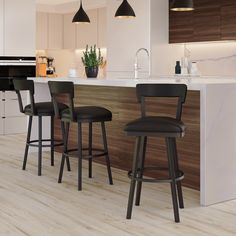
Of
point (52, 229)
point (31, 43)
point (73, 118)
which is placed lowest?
point (52, 229)

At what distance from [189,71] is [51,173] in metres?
3.02

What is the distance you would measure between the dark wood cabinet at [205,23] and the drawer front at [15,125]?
283 cm

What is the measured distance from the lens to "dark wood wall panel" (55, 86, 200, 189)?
425 centimetres

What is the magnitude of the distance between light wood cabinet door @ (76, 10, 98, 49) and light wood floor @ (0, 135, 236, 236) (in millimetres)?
5240

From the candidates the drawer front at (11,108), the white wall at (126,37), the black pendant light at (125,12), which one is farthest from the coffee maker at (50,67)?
the black pendant light at (125,12)

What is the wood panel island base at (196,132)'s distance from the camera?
3795mm

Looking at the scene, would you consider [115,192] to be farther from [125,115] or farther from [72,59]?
[72,59]

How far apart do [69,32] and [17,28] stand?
96.2 inches

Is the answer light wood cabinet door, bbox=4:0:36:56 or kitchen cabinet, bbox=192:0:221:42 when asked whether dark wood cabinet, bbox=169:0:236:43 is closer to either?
kitchen cabinet, bbox=192:0:221:42

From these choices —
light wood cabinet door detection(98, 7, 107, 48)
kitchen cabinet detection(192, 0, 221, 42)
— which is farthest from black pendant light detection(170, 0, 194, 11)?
light wood cabinet door detection(98, 7, 107, 48)

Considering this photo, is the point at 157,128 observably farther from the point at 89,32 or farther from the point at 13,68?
the point at 89,32

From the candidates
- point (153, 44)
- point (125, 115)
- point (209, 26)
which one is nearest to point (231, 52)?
point (209, 26)

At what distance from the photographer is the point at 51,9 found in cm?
1030

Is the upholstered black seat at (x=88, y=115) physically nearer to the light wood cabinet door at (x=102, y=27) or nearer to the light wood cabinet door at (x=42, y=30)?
the light wood cabinet door at (x=102, y=27)
